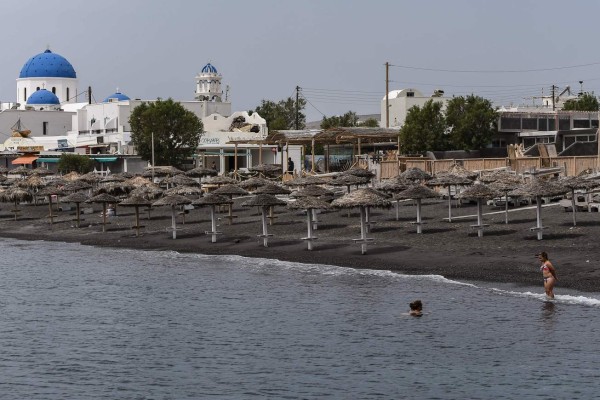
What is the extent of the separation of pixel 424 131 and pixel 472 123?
4107 mm

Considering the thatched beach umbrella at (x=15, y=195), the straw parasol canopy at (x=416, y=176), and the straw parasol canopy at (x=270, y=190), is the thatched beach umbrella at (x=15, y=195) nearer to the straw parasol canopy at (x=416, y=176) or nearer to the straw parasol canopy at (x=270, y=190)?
the straw parasol canopy at (x=270, y=190)

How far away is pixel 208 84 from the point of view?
467 feet

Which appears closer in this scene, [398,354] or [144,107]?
[398,354]

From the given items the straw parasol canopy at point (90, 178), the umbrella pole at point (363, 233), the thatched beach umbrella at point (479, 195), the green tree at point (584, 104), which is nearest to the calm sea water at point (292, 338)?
the umbrella pole at point (363, 233)

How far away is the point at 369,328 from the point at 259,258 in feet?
58.4

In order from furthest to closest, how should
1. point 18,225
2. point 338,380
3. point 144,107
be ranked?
point 144,107 → point 18,225 → point 338,380

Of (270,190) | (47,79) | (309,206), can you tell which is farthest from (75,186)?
(47,79)

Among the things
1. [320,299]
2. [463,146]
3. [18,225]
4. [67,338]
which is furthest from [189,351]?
[463,146]

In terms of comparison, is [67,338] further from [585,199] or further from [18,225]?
[18,225]

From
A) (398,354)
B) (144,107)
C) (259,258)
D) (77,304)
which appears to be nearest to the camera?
(398,354)

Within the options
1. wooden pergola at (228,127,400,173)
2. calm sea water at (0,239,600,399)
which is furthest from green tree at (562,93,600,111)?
calm sea water at (0,239,600,399)

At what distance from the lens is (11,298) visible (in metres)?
42.3

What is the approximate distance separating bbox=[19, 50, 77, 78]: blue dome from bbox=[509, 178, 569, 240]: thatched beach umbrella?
11769cm

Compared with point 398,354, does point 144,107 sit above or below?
above
